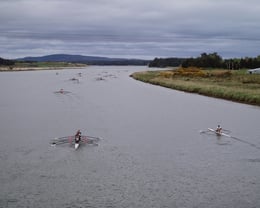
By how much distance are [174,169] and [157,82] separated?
59.4 m

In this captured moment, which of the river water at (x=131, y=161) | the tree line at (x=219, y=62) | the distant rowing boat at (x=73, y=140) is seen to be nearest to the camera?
the river water at (x=131, y=161)

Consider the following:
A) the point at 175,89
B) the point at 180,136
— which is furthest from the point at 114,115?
the point at 175,89

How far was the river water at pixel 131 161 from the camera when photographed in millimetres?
14917

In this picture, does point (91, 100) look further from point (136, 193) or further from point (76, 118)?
point (136, 193)

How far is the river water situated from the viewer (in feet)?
48.9

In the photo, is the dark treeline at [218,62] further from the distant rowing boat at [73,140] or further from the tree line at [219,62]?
the distant rowing boat at [73,140]

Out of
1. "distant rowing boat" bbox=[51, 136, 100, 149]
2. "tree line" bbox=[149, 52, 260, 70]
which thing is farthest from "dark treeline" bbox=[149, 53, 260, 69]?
"distant rowing boat" bbox=[51, 136, 100, 149]

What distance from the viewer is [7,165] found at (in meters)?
18.8

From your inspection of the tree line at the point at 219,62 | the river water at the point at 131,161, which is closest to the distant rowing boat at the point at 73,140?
the river water at the point at 131,161

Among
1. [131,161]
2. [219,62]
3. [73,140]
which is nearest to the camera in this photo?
[131,161]

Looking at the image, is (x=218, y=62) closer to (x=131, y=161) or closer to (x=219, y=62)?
(x=219, y=62)

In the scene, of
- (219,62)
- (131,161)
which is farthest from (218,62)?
(131,161)

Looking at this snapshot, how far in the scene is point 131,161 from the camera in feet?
64.7

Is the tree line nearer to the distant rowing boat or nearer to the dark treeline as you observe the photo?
the dark treeline
